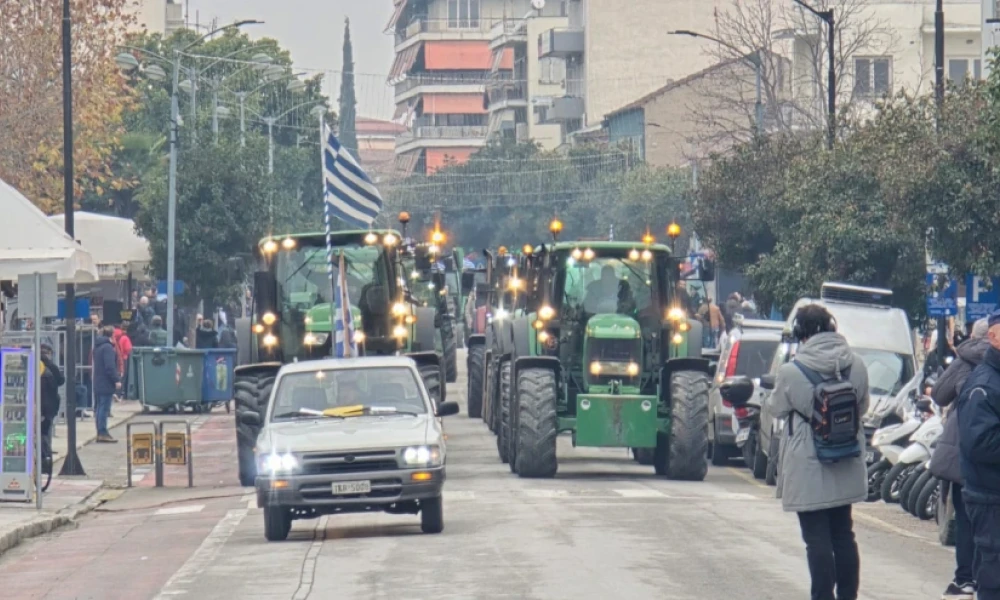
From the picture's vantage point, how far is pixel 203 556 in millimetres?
17391

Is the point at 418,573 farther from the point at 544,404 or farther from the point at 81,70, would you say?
the point at 81,70

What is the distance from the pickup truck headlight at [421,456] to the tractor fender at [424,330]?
12084mm

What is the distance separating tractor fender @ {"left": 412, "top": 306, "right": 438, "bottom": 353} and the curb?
5923mm

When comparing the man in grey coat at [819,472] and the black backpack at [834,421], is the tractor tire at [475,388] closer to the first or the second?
the man in grey coat at [819,472]

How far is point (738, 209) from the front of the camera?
150 ft

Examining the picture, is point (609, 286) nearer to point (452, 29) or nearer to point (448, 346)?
point (448, 346)

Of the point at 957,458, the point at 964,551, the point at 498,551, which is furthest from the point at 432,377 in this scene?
the point at 964,551

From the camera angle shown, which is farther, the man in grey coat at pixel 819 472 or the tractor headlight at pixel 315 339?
the tractor headlight at pixel 315 339

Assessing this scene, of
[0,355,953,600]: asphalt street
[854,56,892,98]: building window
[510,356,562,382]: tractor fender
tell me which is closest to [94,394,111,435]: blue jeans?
[0,355,953,600]: asphalt street

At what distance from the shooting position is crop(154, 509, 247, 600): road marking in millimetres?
15105

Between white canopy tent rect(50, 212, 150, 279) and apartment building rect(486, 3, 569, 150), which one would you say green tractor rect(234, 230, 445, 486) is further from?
apartment building rect(486, 3, 569, 150)

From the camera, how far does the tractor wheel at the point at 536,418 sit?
24234mm

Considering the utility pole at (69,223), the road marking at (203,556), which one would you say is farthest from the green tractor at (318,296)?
the road marking at (203,556)

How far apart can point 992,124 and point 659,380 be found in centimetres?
525
